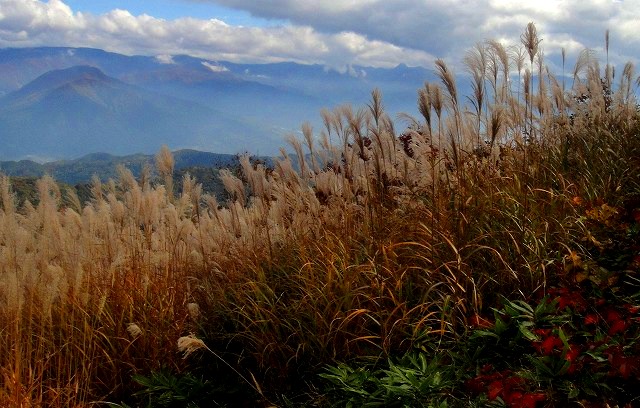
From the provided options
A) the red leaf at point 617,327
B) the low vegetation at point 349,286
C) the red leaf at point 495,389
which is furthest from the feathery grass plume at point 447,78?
the red leaf at point 495,389

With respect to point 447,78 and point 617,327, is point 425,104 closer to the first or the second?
point 447,78

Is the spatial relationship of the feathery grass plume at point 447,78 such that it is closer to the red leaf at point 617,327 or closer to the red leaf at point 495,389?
the red leaf at point 617,327

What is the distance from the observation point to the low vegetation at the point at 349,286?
3107 millimetres

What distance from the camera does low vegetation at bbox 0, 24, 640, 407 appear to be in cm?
311

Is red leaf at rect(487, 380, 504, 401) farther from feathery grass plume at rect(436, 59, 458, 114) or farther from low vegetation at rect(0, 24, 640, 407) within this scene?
feathery grass plume at rect(436, 59, 458, 114)

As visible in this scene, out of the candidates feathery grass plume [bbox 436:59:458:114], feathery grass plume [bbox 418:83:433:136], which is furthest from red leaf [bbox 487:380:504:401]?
feathery grass plume [bbox 436:59:458:114]

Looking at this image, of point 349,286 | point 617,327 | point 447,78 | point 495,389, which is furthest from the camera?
point 447,78

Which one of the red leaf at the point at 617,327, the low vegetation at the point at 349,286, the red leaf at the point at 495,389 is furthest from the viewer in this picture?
the low vegetation at the point at 349,286

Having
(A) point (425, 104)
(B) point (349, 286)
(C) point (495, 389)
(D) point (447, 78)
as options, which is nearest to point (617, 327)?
(C) point (495, 389)

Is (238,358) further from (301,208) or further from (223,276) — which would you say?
(301,208)

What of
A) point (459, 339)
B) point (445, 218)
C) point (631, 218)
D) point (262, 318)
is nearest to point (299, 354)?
point (262, 318)

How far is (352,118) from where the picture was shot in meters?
4.24

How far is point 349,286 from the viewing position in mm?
3586

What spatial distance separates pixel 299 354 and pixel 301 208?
59.4 inches
